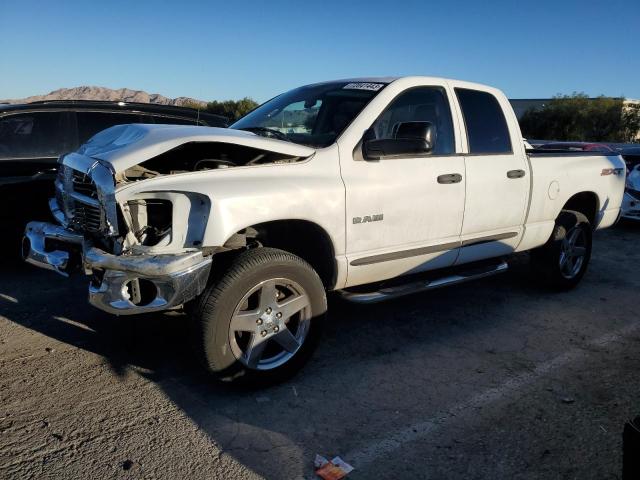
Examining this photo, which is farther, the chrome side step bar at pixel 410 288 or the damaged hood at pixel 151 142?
the chrome side step bar at pixel 410 288

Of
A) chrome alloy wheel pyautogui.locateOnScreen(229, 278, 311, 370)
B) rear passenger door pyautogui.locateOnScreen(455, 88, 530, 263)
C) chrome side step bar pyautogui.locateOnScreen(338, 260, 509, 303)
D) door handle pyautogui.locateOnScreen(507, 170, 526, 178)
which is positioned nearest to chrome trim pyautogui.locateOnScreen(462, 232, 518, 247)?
rear passenger door pyautogui.locateOnScreen(455, 88, 530, 263)

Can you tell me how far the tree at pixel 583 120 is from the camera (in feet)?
127

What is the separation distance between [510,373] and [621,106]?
42.4 meters

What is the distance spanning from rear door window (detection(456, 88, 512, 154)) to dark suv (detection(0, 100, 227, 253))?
4.08 metres

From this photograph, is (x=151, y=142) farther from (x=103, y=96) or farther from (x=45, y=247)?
(x=103, y=96)

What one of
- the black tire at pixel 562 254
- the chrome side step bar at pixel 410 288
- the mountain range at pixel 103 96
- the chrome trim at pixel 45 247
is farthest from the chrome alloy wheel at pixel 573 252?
the mountain range at pixel 103 96

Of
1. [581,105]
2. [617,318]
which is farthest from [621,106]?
[617,318]

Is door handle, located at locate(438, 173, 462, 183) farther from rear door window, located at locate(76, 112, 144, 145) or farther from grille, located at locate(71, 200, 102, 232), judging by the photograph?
rear door window, located at locate(76, 112, 144, 145)

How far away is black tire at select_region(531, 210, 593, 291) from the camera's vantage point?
5.49 meters

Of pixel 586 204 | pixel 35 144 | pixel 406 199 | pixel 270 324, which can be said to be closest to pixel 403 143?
pixel 406 199

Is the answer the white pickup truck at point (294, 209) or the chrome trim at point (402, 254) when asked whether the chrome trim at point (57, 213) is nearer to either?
the white pickup truck at point (294, 209)

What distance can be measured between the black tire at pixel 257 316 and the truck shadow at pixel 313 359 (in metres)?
0.17

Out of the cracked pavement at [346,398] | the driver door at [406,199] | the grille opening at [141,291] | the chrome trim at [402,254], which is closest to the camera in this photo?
the cracked pavement at [346,398]

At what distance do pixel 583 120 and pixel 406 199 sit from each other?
1647 inches
